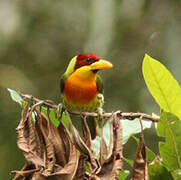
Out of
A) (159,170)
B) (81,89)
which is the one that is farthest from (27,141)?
(81,89)

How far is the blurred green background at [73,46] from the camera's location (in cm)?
457

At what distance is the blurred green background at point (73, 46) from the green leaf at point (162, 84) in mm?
2305

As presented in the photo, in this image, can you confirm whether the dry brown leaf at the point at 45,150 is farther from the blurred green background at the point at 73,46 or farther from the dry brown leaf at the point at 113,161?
the blurred green background at the point at 73,46

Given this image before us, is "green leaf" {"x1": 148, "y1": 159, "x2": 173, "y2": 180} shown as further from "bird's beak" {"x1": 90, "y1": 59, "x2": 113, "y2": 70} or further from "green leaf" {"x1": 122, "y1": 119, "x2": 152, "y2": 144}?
"bird's beak" {"x1": 90, "y1": 59, "x2": 113, "y2": 70}

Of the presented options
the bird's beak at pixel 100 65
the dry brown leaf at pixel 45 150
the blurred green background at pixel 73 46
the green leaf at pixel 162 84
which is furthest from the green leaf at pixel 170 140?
the blurred green background at pixel 73 46

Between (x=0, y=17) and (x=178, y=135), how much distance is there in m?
3.97

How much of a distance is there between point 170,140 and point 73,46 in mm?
4213

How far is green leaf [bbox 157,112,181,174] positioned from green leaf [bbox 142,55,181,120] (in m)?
0.19

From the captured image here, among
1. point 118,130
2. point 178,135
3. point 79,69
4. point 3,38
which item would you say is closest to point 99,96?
point 79,69

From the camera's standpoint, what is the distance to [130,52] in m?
5.55

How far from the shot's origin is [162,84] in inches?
77.8

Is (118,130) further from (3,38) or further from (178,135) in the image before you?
(3,38)

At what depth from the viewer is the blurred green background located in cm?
457

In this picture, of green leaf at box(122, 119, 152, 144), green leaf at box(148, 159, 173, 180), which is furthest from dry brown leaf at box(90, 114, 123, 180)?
green leaf at box(122, 119, 152, 144)
